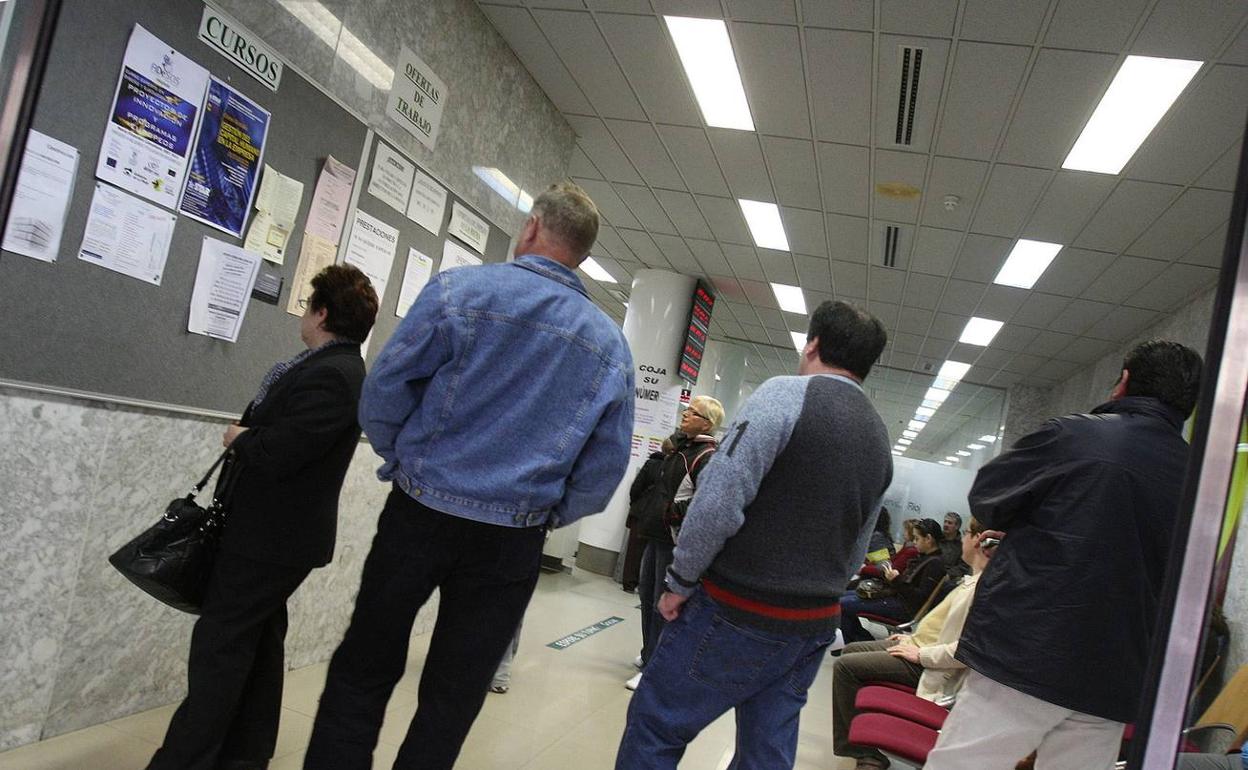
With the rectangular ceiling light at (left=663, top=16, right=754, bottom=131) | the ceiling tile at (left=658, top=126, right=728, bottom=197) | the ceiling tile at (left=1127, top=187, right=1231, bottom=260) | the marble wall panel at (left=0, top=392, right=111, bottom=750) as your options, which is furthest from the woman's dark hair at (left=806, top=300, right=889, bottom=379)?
the ceiling tile at (left=1127, top=187, right=1231, bottom=260)

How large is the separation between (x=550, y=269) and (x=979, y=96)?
3.01 metres

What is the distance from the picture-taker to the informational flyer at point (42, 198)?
1.85 meters

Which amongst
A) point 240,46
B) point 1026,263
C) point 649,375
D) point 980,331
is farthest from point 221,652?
point 980,331

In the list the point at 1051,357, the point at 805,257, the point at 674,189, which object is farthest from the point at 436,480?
the point at 1051,357

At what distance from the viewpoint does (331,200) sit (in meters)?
2.91

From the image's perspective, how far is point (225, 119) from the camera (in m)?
2.36

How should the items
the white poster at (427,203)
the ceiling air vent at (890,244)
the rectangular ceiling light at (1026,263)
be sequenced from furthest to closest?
the ceiling air vent at (890,244), the rectangular ceiling light at (1026,263), the white poster at (427,203)

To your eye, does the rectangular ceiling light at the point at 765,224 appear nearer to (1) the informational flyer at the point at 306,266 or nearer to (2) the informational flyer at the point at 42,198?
(1) the informational flyer at the point at 306,266

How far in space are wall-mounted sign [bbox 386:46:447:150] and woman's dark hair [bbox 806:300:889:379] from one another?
2202mm

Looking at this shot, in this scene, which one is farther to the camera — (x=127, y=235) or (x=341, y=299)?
(x=127, y=235)

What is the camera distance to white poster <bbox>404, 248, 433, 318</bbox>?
3486 mm

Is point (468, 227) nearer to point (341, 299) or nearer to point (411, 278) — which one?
point (411, 278)

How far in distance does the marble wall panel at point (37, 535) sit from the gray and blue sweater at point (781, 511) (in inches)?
65.0

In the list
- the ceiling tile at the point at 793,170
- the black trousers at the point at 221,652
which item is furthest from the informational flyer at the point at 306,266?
the ceiling tile at the point at 793,170
